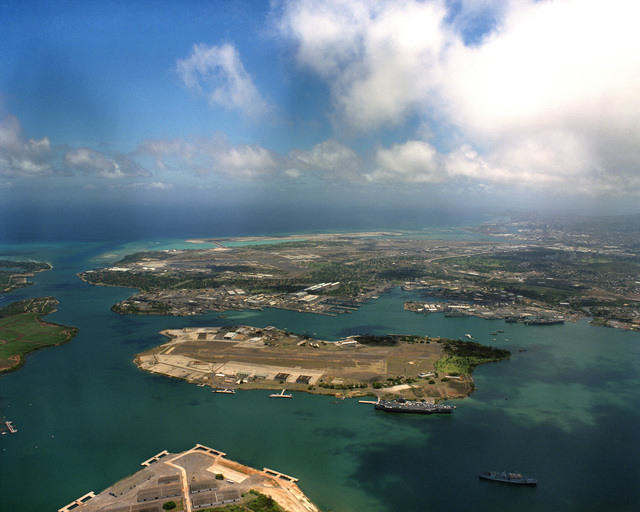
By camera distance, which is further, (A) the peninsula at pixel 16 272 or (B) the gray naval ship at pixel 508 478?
(A) the peninsula at pixel 16 272

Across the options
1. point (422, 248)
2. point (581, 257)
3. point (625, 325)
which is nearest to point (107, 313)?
point (625, 325)

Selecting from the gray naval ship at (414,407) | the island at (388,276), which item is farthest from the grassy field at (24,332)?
the gray naval ship at (414,407)

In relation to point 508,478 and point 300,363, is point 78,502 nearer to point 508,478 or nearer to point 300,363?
point 300,363

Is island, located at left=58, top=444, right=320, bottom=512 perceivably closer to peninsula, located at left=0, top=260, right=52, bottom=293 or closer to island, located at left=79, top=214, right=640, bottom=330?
island, located at left=79, top=214, right=640, bottom=330

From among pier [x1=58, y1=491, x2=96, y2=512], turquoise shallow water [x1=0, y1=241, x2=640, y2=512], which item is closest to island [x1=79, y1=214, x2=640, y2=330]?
turquoise shallow water [x1=0, y1=241, x2=640, y2=512]

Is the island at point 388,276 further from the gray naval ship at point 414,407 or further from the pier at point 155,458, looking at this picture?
the pier at point 155,458

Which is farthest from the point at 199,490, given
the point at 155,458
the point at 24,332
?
the point at 24,332
